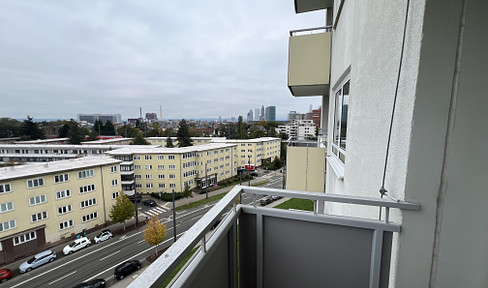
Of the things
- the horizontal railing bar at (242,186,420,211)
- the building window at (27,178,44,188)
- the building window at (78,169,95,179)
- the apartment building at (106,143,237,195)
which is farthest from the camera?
the apartment building at (106,143,237,195)

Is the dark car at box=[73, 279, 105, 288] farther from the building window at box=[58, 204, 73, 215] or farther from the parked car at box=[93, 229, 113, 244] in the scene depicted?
the building window at box=[58, 204, 73, 215]

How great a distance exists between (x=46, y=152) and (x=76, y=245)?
21.7 metres

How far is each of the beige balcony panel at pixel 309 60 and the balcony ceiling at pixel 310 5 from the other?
6.17 feet

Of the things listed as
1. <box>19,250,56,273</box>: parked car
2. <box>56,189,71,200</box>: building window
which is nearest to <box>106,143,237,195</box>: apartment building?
<box>56,189,71,200</box>: building window

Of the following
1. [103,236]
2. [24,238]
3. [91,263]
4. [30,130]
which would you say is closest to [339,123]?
[91,263]

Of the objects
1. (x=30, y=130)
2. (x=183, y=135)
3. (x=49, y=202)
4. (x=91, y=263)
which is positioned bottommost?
(x=91, y=263)

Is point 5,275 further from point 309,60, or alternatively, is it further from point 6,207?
point 309,60

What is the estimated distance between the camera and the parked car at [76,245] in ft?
39.7

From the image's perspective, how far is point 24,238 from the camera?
11.9 m

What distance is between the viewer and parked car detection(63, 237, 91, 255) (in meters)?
12.1

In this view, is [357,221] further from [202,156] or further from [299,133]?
[202,156]

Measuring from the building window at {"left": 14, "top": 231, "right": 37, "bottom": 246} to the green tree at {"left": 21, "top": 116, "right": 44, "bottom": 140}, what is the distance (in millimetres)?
41463

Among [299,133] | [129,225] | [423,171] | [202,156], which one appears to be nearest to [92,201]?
[129,225]

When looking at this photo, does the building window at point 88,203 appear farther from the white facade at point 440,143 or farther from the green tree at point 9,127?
the green tree at point 9,127
